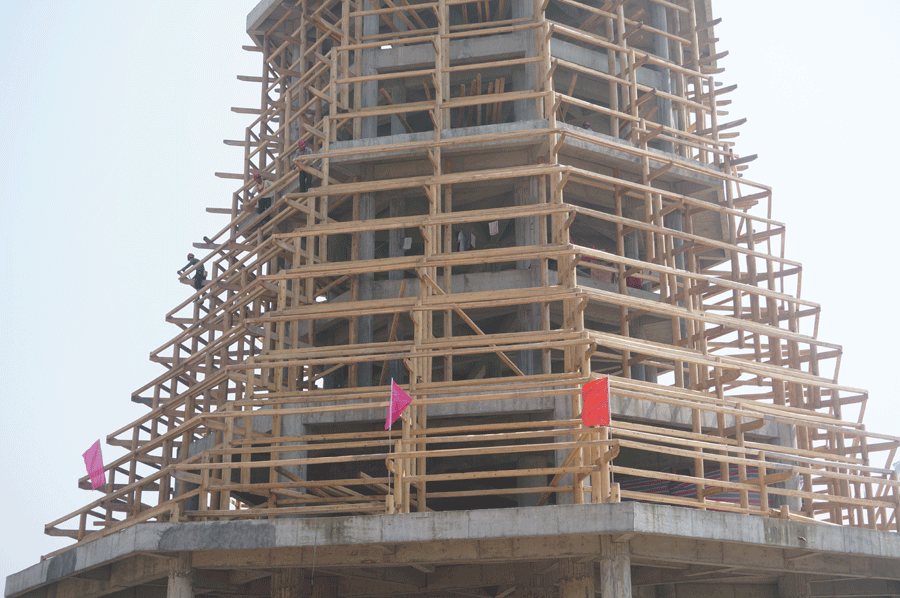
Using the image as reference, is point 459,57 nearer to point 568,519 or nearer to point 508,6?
point 508,6

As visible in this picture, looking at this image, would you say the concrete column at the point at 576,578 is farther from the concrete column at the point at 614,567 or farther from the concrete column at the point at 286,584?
the concrete column at the point at 286,584

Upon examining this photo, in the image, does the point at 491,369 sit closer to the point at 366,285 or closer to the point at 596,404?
the point at 366,285

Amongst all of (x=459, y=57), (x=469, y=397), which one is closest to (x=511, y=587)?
(x=469, y=397)

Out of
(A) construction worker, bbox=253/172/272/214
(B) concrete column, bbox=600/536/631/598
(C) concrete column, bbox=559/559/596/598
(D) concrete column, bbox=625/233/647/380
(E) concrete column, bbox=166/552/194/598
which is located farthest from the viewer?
(A) construction worker, bbox=253/172/272/214

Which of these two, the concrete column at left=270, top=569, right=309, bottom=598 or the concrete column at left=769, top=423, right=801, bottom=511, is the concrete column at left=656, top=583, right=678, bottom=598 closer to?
the concrete column at left=769, top=423, right=801, bottom=511

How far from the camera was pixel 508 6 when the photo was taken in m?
30.7

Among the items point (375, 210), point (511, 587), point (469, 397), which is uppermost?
point (375, 210)

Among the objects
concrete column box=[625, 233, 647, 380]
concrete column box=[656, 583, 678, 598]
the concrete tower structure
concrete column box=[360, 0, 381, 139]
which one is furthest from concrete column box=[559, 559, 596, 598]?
concrete column box=[360, 0, 381, 139]

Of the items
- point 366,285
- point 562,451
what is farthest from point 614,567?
point 366,285

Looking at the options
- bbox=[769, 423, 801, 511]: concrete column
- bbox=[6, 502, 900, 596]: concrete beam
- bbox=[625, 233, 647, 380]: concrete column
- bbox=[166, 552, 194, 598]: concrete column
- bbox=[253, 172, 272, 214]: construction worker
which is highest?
bbox=[253, 172, 272, 214]: construction worker

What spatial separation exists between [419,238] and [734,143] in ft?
32.5

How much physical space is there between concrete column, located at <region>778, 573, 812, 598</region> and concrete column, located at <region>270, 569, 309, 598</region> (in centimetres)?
1011

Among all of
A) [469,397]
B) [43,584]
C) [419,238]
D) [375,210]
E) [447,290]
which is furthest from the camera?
[419,238]

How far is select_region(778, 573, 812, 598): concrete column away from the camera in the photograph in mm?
21781
